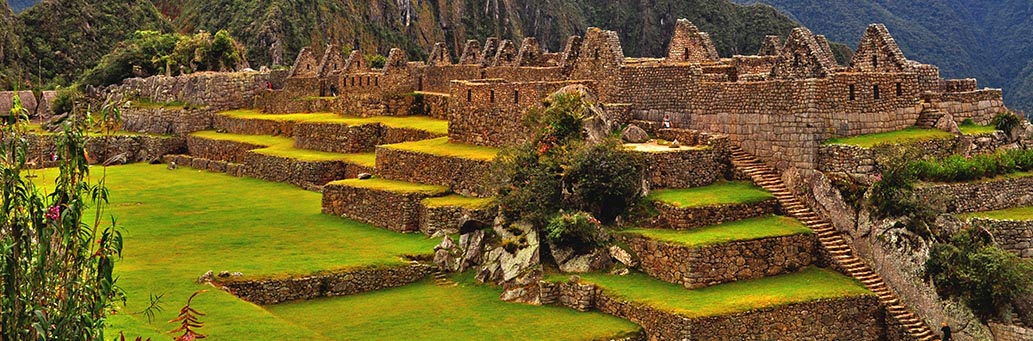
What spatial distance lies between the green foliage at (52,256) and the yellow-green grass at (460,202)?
15148 mm

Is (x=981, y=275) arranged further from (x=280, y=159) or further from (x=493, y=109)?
(x=280, y=159)

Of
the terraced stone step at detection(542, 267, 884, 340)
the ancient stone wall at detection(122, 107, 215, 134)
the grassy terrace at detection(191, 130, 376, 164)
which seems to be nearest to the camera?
the terraced stone step at detection(542, 267, 884, 340)

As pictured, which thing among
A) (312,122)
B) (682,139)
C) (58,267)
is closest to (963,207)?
(682,139)

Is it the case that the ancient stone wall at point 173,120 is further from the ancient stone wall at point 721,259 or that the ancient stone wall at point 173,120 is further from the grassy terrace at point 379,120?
the ancient stone wall at point 721,259

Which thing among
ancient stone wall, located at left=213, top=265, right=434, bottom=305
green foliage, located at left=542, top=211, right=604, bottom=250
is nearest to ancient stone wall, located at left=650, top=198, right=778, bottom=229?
green foliage, located at left=542, top=211, right=604, bottom=250

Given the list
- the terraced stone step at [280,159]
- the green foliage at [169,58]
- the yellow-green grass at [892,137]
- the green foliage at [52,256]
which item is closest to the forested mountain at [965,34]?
the yellow-green grass at [892,137]

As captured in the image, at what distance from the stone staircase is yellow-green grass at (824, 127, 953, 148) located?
51.9 inches

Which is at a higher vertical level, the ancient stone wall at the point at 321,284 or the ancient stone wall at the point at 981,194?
the ancient stone wall at the point at 981,194

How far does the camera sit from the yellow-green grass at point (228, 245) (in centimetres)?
2072

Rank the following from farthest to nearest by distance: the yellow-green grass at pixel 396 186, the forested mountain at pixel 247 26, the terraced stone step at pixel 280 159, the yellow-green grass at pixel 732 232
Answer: the forested mountain at pixel 247 26
the terraced stone step at pixel 280 159
the yellow-green grass at pixel 396 186
the yellow-green grass at pixel 732 232

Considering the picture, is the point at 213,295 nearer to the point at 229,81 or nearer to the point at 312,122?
the point at 312,122

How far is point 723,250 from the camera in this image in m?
22.3

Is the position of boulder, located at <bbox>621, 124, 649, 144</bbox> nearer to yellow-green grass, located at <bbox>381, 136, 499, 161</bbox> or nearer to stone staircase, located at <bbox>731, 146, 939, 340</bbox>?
stone staircase, located at <bbox>731, 146, 939, 340</bbox>

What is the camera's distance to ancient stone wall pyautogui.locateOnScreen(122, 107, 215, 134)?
5172cm
